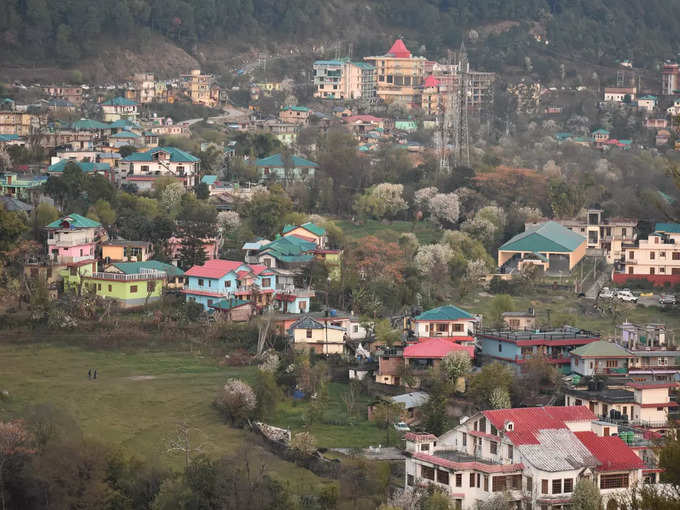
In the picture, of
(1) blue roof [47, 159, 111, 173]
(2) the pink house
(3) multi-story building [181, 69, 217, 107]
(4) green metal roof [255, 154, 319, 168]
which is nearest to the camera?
(2) the pink house

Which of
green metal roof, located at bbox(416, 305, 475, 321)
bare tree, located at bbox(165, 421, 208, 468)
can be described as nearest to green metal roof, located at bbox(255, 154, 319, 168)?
green metal roof, located at bbox(416, 305, 475, 321)

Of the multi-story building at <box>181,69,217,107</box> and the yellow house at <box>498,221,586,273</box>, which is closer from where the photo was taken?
the yellow house at <box>498,221,586,273</box>

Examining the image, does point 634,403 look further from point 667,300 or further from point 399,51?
point 399,51

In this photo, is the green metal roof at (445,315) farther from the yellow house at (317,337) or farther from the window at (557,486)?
the window at (557,486)

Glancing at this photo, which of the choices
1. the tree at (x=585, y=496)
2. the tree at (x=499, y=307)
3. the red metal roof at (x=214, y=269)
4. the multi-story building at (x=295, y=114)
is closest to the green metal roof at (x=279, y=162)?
the multi-story building at (x=295, y=114)

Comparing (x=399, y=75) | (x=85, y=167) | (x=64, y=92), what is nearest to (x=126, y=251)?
(x=85, y=167)

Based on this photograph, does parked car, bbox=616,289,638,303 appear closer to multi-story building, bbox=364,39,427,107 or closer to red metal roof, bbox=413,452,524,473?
red metal roof, bbox=413,452,524,473
